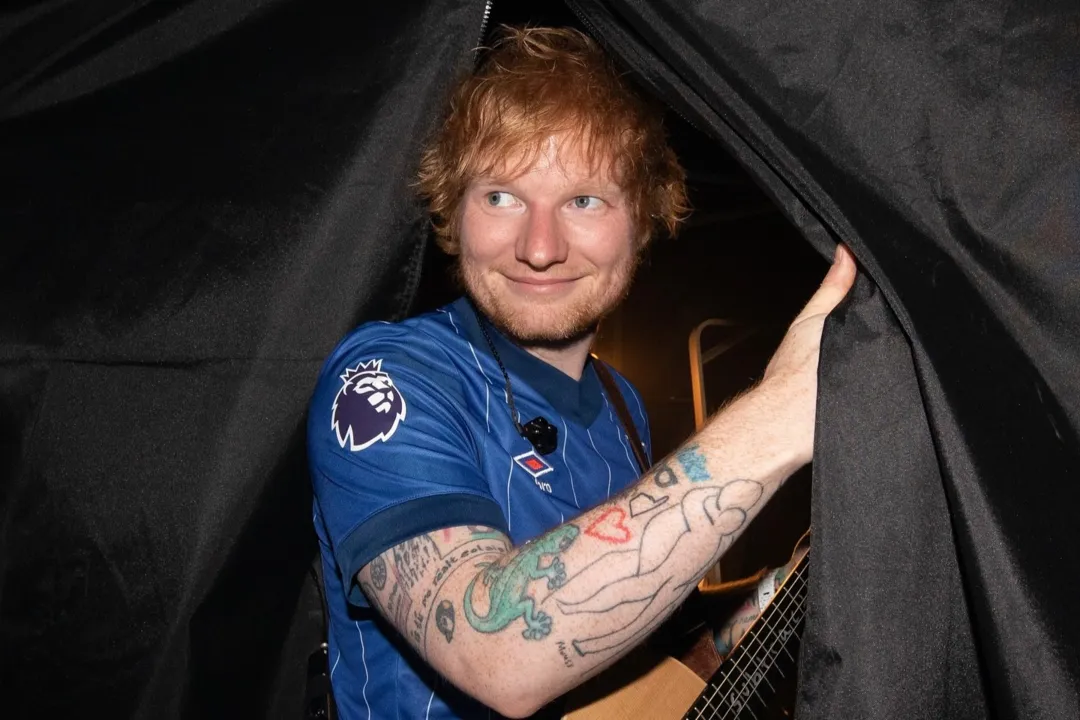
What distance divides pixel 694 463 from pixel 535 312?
1.80ft

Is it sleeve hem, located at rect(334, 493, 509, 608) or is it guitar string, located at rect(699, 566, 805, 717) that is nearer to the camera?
sleeve hem, located at rect(334, 493, 509, 608)

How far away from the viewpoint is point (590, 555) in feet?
2.65

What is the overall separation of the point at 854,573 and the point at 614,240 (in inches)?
30.3

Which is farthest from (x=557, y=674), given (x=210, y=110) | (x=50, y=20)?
(x=50, y=20)

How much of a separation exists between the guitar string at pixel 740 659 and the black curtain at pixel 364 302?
0.65 metres

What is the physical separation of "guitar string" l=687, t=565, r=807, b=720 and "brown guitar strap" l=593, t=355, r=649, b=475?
319 mm

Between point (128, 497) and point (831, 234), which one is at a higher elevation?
point (831, 234)

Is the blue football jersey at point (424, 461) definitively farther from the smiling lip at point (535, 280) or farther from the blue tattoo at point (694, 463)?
the blue tattoo at point (694, 463)

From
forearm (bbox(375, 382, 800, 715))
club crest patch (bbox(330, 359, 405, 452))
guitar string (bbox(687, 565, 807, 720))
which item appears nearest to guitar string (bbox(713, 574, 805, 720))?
guitar string (bbox(687, 565, 807, 720))

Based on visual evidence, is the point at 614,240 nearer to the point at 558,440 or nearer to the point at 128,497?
the point at 558,440

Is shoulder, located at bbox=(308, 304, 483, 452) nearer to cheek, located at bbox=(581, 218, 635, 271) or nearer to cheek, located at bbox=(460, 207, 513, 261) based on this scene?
cheek, located at bbox=(460, 207, 513, 261)

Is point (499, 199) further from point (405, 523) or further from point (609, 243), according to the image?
point (405, 523)

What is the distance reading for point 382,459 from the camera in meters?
0.92

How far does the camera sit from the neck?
1434 mm
